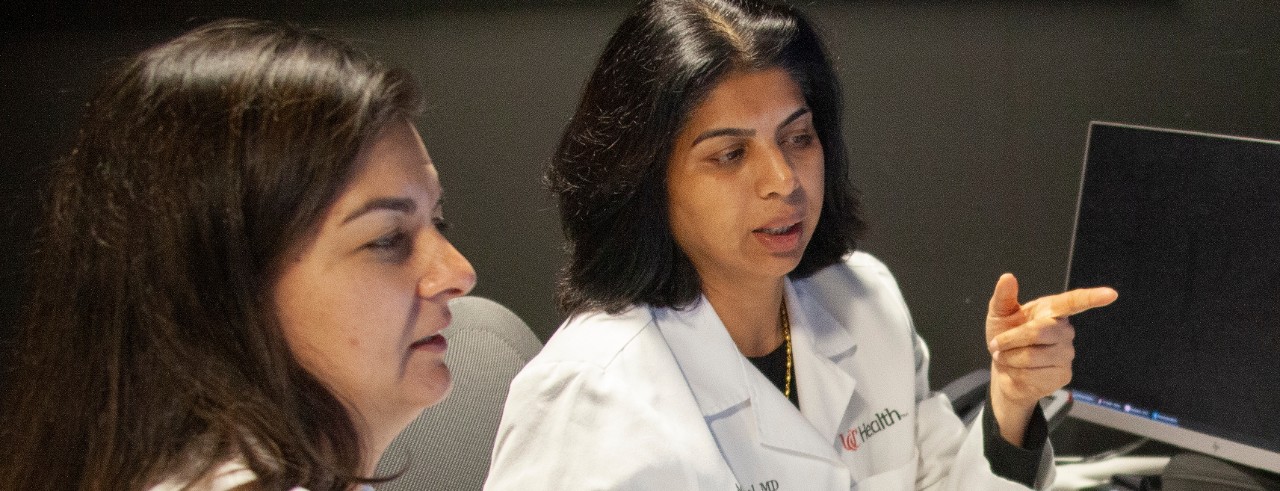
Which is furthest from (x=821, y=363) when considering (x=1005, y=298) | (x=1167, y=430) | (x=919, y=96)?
Answer: (x=919, y=96)

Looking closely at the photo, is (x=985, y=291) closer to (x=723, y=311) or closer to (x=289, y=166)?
(x=723, y=311)

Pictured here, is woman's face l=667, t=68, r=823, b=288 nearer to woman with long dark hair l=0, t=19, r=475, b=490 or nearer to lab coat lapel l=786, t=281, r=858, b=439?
lab coat lapel l=786, t=281, r=858, b=439

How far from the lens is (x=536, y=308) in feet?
7.43

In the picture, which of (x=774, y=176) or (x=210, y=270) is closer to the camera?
(x=210, y=270)

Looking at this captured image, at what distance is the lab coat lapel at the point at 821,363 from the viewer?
4.85 feet

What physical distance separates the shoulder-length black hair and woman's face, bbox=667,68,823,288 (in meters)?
0.02

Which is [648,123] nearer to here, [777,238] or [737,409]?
[777,238]

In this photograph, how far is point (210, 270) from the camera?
0.81m

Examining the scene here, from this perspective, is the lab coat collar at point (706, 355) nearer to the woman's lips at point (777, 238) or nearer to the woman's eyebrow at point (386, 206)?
the woman's lips at point (777, 238)

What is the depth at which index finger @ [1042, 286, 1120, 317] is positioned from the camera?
48.3 inches

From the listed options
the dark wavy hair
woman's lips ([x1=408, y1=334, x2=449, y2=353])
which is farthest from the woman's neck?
the dark wavy hair

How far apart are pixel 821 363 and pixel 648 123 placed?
0.43 metres

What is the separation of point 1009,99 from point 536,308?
962 millimetres

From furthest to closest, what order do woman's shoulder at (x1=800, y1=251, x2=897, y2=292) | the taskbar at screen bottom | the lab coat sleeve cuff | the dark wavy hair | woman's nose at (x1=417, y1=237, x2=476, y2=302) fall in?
woman's shoulder at (x1=800, y1=251, x2=897, y2=292)
the taskbar at screen bottom
the lab coat sleeve cuff
woman's nose at (x1=417, y1=237, x2=476, y2=302)
the dark wavy hair
